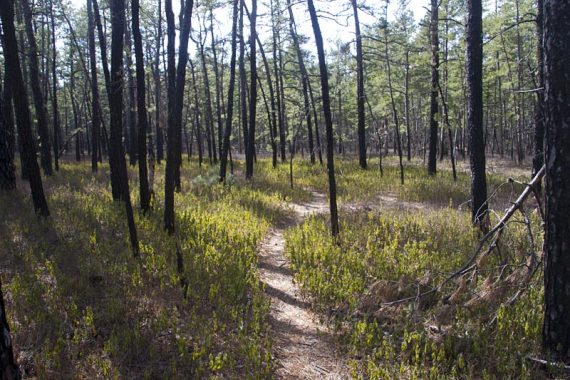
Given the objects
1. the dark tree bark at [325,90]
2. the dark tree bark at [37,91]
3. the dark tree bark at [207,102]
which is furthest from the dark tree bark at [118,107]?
the dark tree bark at [207,102]

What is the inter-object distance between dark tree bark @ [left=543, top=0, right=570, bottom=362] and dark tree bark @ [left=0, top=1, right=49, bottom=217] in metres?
8.91

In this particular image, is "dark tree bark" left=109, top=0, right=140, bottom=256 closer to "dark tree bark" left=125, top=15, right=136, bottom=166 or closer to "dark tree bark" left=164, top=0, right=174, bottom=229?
"dark tree bark" left=125, top=15, right=136, bottom=166

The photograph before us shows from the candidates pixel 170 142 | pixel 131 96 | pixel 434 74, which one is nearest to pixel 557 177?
pixel 170 142

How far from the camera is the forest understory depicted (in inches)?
167

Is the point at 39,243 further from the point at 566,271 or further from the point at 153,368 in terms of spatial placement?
the point at 566,271

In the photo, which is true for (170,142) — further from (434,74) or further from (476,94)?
(434,74)

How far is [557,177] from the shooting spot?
3.80 meters

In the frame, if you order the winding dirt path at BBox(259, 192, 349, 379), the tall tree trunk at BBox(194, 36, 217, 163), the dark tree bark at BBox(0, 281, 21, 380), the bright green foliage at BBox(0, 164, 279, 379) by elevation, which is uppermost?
the tall tree trunk at BBox(194, 36, 217, 163)

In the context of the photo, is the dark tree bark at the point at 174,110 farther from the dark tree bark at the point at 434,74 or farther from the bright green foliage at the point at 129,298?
the dark tree bark at the point at 434,74

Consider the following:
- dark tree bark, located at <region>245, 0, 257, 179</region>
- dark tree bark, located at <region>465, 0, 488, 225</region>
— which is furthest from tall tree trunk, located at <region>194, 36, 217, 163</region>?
dark tree bark, located at <region>465, 0, 488, 225</region>

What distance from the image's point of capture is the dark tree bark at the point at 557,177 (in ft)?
12.1

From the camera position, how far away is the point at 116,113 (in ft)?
23.4

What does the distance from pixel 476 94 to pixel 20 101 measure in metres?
9.73

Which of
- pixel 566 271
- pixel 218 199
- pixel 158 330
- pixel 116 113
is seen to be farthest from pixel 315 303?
pixel 218 199
